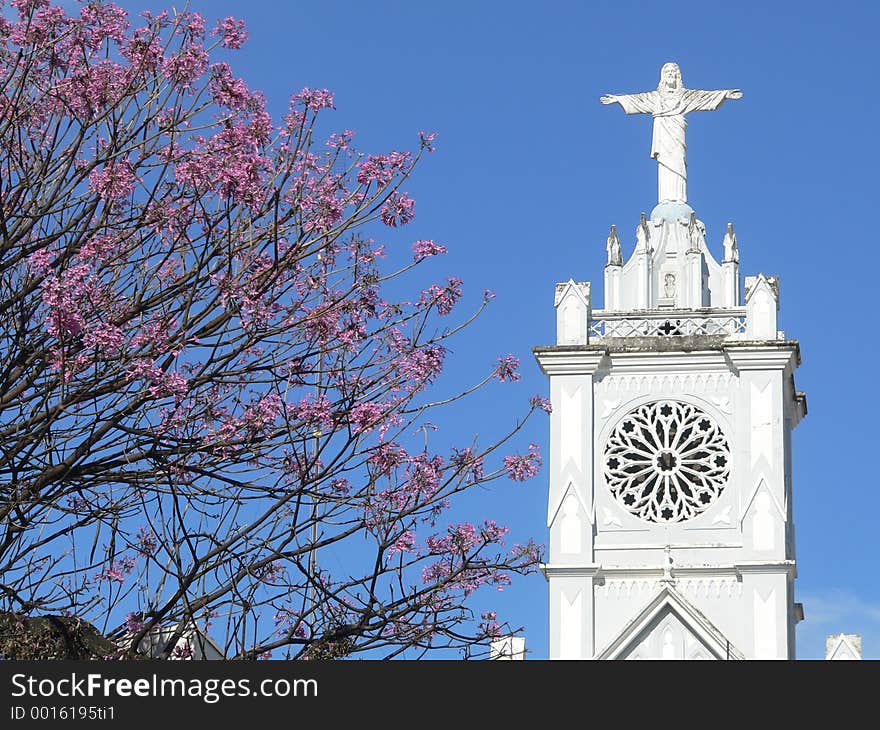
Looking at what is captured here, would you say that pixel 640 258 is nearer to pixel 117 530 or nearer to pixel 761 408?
pixel 761 408

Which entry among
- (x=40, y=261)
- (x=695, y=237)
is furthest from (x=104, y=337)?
(x=695, y=237)

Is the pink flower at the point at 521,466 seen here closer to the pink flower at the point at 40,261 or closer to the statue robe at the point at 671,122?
the pink flower at the point at 40,261

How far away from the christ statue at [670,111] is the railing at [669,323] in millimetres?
4534

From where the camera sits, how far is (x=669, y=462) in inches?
2114

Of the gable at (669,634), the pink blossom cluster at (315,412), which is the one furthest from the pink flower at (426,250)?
the gable at (669,634)

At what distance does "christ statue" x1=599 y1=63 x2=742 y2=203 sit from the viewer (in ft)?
189

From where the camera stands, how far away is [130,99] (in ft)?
52.5

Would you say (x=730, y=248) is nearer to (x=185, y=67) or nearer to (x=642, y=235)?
(x=642, y=235)

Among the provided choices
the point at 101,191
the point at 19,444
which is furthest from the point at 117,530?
the point at 101,191

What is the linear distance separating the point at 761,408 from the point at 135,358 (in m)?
39.5

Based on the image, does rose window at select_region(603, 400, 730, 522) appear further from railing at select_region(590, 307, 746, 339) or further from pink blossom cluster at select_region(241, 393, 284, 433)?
pink blossom cluster at select_region(241, 393, 284, 433)

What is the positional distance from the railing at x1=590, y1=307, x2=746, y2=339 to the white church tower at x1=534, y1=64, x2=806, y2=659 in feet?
0.12

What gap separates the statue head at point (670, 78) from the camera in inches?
2312

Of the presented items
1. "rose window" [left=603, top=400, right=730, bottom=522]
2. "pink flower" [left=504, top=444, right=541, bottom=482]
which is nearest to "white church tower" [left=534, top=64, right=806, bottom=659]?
"rose window" [left=603, top=400, right=730, bottom=522]
